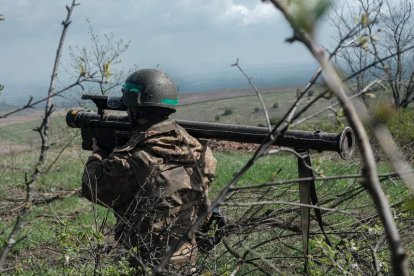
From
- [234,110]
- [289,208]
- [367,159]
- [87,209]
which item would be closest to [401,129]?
[289,208]

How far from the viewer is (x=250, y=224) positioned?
4.26 meters

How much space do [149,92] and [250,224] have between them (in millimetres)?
1123

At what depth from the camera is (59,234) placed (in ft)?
11.6

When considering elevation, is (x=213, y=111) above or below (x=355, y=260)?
below

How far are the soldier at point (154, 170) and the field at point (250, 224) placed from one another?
0.72ft

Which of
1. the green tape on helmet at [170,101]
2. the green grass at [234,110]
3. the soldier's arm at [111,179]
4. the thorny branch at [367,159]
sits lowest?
the green grass at [234,110]

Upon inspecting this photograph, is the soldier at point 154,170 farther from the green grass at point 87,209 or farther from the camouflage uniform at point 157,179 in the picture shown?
the green grass at point 87,209

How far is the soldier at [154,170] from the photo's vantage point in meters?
4.16

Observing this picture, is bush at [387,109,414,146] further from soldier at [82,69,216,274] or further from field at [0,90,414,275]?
soldier at [82,69,216,274]

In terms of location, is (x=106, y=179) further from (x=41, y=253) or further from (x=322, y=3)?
(x=322, y=3)

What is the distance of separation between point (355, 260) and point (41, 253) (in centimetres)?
Result: 387

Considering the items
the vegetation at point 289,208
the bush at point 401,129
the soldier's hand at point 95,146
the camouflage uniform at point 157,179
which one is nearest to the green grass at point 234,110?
the vegetation at point 289,208

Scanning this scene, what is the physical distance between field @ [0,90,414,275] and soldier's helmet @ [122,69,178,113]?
0.51m

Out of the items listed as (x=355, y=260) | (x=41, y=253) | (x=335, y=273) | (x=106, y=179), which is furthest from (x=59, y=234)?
(x=41, y=253)
